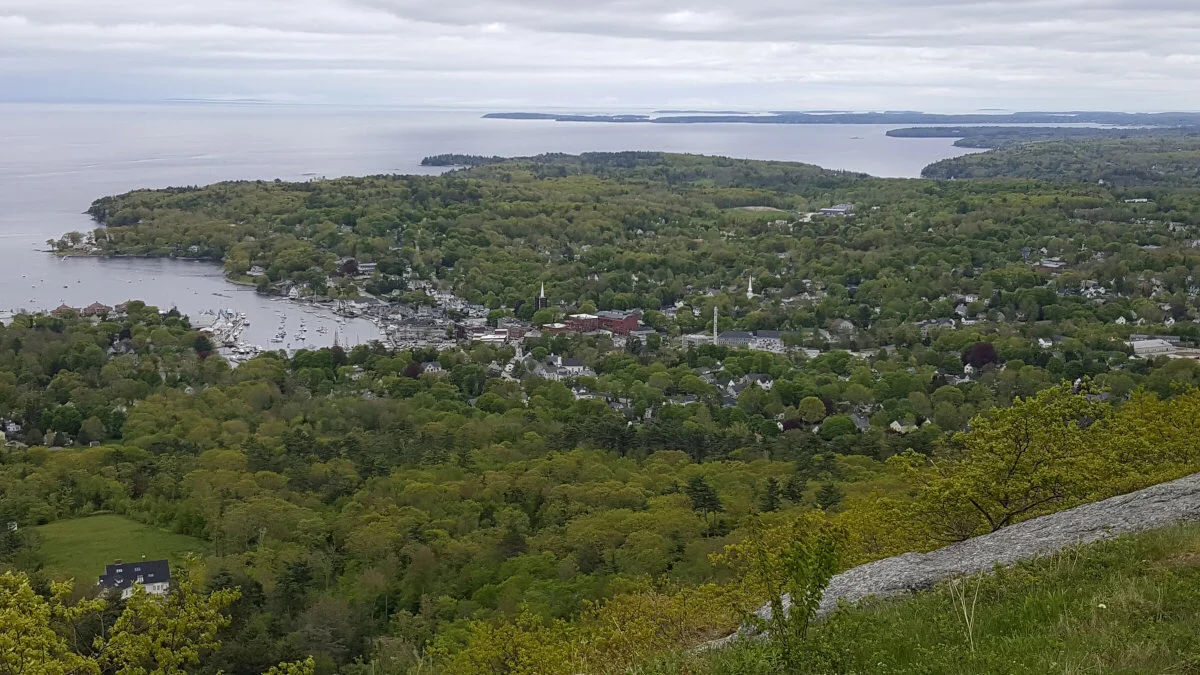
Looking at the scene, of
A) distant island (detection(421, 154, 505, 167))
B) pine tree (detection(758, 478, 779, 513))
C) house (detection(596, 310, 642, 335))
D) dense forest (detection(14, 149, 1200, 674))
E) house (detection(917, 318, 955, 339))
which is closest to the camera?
dense forest (detection(14, 149, 1200, 674))

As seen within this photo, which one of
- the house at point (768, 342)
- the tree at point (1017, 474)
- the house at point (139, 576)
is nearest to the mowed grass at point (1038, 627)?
the tree at point (1017, 474)

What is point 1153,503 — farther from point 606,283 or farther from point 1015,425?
point 606,283

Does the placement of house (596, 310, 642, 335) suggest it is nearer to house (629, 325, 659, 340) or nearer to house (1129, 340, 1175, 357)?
house (629, 325, 659, 340)

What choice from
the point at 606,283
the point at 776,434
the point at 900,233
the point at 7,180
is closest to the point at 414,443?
the point at 776,434

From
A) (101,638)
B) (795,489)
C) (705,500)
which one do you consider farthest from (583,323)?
(101,638)

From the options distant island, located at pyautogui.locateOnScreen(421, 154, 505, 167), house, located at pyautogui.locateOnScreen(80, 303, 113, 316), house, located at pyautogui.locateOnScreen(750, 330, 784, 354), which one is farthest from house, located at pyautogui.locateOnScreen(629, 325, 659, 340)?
distant island, located at pyautogui.locateOnScreen(421, 154, 505, 167)

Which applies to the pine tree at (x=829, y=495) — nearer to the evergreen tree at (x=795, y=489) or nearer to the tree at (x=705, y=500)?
the evergreen tree at (x=795, y=489)
